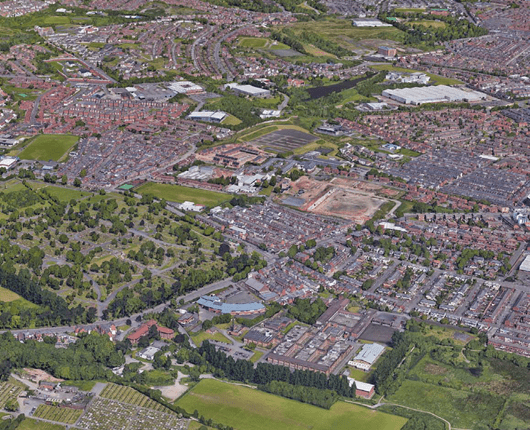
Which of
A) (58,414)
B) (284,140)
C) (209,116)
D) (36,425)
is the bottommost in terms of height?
(284,140)

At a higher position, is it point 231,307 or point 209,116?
point 231,307

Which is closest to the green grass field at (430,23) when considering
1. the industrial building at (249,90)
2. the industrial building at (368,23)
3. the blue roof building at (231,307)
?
the industrial building at (368,23)

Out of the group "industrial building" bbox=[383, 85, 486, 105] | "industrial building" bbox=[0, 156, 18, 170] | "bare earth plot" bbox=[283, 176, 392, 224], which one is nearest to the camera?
"bare earth plot" bbox=[283, 176, 392, 224]

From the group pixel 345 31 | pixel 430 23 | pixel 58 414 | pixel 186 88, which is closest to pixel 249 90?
pixel 186 88

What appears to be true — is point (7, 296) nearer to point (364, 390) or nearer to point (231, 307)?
point (231, 307)

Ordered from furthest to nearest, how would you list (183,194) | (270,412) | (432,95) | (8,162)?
(432,95) < (8,162) < (183,194) < (270,412)

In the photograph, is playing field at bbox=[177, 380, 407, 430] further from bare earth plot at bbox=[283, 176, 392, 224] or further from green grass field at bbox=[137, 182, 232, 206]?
green grass field at bbox=[137, 182, 232, 206]

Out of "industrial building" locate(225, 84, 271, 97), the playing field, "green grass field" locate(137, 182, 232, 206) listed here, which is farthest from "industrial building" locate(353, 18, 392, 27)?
the playing field
